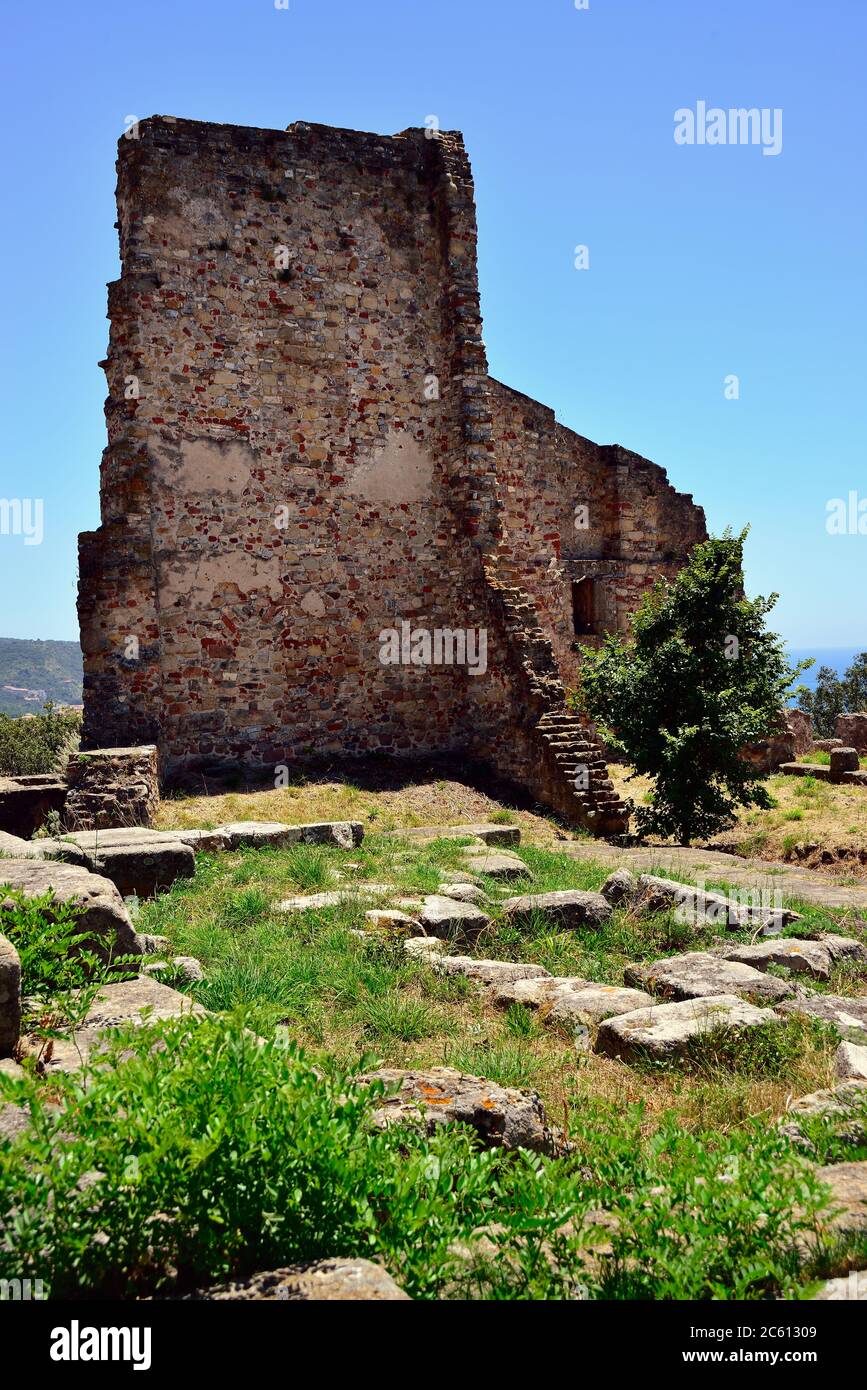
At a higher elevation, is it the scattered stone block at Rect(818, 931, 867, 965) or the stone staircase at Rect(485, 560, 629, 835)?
the stone staircase at Rect(485, 560, 629, 835)

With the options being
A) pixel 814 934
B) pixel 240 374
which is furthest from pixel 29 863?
pixel 240 374

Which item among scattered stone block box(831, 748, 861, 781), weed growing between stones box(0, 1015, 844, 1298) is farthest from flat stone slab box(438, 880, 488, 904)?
scattered stone block box(831, 748, 861, 781)

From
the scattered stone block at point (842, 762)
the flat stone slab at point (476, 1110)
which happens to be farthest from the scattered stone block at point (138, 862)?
the scattered stone block at point (842, 762)

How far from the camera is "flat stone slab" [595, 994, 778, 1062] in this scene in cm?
468

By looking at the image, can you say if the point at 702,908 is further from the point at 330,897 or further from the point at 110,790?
the point at 110,790

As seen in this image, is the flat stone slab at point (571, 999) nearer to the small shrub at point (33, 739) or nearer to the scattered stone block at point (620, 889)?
the scattered stone block at point (620, 889)

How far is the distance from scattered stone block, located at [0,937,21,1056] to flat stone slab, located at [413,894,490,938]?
3442 millimetres

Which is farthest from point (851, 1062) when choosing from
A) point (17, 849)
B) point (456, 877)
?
point (17, 849)

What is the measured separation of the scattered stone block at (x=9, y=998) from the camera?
3502mm

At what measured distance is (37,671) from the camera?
103 meters

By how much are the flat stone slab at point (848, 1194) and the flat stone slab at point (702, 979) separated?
210 cm

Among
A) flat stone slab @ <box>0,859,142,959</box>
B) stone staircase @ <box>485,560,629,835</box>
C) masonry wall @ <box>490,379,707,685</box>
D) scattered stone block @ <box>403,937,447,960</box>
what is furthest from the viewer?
masonry wall @ <box>490,379,707,685</box>

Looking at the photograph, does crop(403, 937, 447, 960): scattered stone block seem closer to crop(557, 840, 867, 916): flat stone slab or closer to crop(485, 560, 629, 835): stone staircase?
crop(557, 840, 867, 916): flat stone slab

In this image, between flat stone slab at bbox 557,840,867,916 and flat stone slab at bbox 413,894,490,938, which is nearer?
flat stone slab at bbox 413,894,490,938
